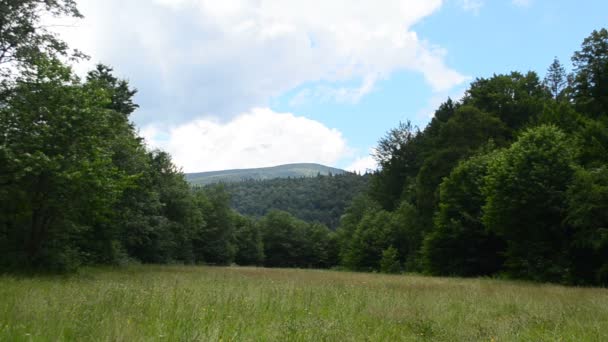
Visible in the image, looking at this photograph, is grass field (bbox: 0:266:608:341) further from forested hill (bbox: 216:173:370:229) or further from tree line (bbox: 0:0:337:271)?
forested hill (bbox: 216:173:370:229)

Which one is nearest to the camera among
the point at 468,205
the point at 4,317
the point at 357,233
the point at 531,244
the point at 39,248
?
the point at 4,317

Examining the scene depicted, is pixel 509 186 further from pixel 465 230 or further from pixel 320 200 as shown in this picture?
pixel 320 200

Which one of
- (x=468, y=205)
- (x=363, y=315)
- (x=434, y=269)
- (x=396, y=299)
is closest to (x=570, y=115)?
(x=468, y=205)

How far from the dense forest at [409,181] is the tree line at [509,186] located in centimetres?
10

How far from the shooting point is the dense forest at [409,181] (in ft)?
57.5

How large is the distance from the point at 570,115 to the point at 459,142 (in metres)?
11.8

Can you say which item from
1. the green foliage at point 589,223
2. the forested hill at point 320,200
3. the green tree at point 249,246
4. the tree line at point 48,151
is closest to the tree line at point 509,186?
the green foliage at point 589,223

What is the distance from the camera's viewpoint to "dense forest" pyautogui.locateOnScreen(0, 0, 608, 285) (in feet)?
57.5

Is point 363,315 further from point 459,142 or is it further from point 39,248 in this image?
point 459,142

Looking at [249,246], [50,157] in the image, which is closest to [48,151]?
[50,157]

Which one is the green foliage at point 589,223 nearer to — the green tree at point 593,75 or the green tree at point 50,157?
the green tree at point 593,75

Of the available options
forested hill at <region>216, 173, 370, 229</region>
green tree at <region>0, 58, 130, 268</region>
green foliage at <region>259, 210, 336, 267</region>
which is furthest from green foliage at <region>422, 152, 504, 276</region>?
forested hill at <region>216, 173, 370, 229</region>

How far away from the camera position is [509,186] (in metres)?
26.1

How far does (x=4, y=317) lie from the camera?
6.63 meters
